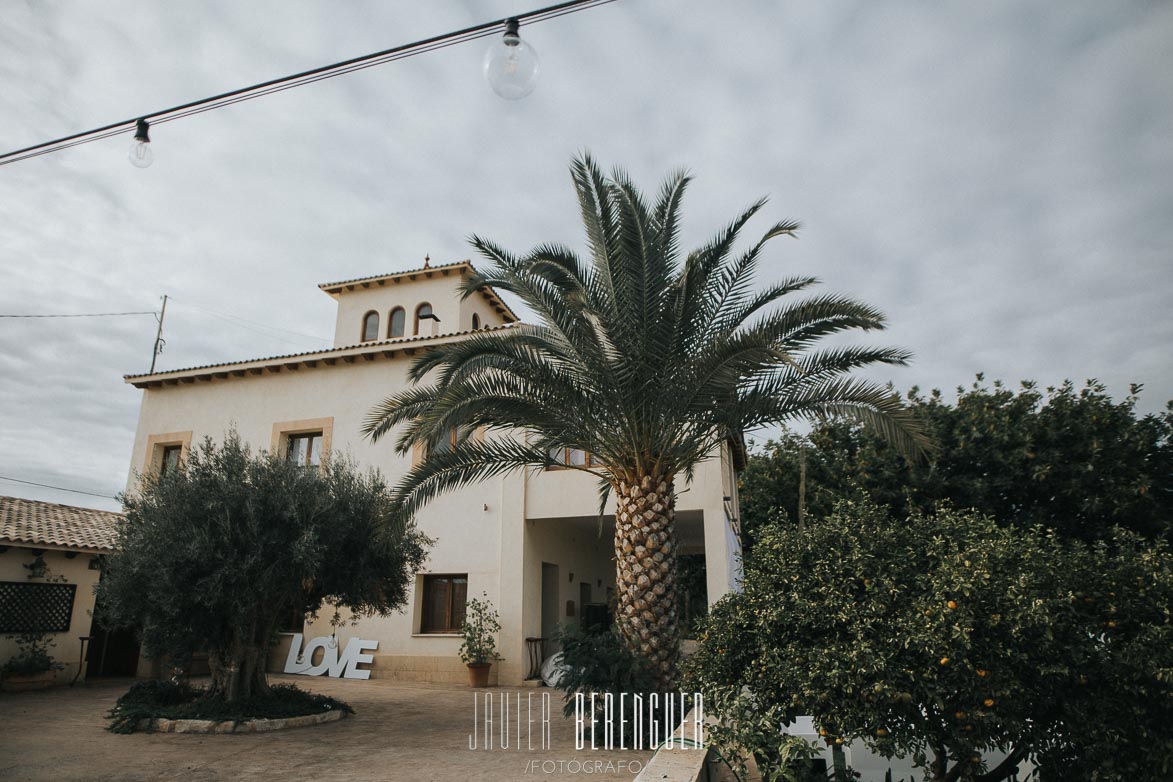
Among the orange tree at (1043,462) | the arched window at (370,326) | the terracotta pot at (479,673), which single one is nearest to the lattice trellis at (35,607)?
the terracotta pot at (479,673)

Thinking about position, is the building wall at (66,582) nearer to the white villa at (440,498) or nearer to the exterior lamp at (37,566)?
the exterior lamp at (37,566)

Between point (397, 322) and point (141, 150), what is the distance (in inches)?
669

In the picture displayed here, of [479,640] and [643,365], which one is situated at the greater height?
[643,365]

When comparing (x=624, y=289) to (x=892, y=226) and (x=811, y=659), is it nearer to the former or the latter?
(x=892, y=226)

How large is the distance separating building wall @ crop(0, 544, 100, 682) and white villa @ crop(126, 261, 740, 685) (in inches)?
108

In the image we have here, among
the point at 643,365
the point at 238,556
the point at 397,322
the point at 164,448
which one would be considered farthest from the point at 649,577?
the point at 164,448

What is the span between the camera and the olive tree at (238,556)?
Result: 9.44 meters

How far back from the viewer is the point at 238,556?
9.54m

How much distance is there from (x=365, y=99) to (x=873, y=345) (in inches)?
265

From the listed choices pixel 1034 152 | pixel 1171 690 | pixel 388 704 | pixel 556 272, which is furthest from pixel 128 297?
pixel 1171 690

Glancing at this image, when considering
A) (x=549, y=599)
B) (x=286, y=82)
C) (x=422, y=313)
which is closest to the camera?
(x=286, y=82)

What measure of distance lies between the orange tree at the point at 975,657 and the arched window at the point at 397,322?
60.7 ft

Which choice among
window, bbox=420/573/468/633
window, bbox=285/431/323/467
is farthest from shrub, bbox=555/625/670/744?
window, bbox=285/431/323/467

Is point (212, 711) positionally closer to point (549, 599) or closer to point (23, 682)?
point (23, 682)
